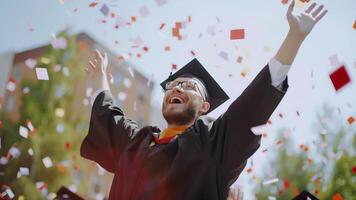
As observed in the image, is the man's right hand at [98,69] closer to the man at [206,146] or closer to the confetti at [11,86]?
the man at [206,146]

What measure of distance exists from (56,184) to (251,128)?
12.1 meters

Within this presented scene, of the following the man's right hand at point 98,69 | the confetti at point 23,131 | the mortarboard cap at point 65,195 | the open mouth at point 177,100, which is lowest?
the confetti at point 23,131

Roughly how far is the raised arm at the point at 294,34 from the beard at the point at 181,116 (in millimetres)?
834

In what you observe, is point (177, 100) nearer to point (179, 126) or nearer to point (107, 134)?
point (179, 126)

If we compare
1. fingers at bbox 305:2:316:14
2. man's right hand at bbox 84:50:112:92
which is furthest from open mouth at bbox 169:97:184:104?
fingers at bbox 305:2:316:14

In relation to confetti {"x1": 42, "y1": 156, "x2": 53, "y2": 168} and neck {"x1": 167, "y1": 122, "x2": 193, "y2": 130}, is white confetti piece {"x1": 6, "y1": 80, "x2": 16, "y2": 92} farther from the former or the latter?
neck {"x1": 167, "y1": 122, "x2": 193, "y2": 130}

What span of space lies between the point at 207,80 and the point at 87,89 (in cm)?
964

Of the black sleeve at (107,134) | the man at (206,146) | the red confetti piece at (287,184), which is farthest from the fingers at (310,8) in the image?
the red confetti piece at (287,184)

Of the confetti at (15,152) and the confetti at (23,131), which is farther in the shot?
the confetti at (15,152)

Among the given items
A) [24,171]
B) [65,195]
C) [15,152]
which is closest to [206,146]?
Result: [65,195]

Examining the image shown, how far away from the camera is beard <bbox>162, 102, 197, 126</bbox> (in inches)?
148

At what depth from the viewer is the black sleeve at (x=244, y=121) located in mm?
3236

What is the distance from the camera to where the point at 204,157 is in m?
3.28

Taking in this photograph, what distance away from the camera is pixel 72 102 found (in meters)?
15.8
